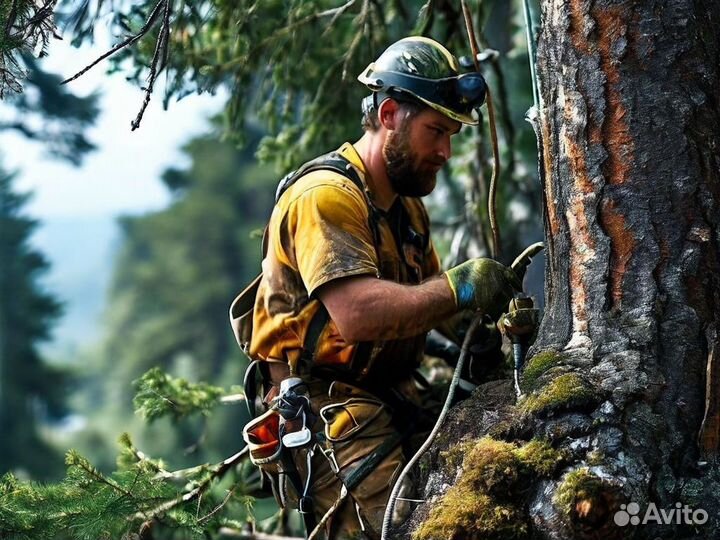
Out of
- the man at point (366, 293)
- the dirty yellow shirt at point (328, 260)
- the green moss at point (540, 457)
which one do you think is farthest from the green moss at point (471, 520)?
the dirty yellow shirt at point (328, 260)

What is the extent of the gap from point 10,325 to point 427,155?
25.6m

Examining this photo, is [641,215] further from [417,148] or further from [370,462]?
[370,462]

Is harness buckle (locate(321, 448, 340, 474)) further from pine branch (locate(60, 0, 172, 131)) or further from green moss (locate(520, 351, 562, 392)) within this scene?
pine branch (locate(60, 0, 172, 131))

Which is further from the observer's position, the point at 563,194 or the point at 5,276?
the point at 5,276

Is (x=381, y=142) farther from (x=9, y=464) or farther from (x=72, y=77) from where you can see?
(x=9, y=464)

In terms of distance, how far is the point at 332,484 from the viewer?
440 cm

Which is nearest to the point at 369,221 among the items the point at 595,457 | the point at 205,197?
the point at 595,457

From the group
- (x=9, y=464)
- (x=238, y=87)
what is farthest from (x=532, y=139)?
(x=9, y=464)

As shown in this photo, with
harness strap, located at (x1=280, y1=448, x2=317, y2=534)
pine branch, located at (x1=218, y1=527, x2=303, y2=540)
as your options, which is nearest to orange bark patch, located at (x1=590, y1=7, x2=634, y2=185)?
Result: harness strap, located at (x1=280, y1=448, x2=317, y2=534)

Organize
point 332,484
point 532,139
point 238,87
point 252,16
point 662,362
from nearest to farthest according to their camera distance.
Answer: point 662,362 → point 332,484 → point 252,16 → point 238,87 → point 532,139

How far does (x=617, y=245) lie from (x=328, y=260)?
3.31 feet

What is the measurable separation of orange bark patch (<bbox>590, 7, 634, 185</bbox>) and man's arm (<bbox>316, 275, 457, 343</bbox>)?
79 cm

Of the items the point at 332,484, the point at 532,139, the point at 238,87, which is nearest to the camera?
the point at 332,484

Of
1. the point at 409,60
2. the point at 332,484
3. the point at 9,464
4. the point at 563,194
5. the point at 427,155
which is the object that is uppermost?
the point at 409,60
